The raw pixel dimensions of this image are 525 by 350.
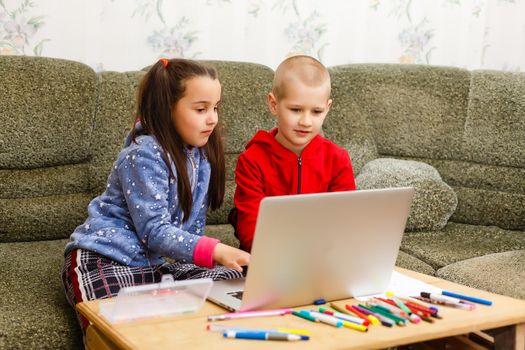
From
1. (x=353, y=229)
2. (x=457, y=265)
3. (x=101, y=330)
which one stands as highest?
(x=353, y=229)

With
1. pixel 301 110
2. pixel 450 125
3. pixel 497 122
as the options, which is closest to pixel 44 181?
pixel 301 110

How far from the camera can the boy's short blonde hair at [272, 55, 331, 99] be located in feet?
5.78

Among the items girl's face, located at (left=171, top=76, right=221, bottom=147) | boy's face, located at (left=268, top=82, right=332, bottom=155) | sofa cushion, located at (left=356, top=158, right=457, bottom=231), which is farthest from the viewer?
sofa cushion, located at (left=356, top=158, right=457, bottom=231)

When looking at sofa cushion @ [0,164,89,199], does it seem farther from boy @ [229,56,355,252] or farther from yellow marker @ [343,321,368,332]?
yellow marker @ [343,321,368,332]

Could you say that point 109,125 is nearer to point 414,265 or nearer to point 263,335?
point 414,265

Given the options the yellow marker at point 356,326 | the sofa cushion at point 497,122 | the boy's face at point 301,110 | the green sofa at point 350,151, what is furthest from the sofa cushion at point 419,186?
the yellow marker at point 356,326

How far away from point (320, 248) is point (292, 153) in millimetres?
612

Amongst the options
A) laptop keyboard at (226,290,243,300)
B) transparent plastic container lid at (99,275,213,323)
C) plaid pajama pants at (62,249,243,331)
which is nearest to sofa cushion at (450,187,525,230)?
plaid pajama pants at (62,249,243,331)

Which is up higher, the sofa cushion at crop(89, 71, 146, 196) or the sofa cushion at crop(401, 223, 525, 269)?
the sofa cushion at crop(89, 71, 146, 196)

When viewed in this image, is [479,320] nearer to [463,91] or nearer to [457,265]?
[457,265]

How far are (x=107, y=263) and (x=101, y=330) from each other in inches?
15.8

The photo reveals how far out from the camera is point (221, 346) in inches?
43.3

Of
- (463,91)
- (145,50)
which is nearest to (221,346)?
(145,50)

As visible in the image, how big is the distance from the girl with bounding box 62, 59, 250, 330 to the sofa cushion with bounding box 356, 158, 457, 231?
79 centimetres
